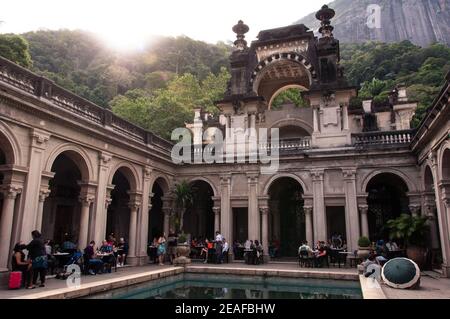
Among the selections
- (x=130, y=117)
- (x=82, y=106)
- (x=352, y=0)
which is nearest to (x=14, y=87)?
(x=82, y=106)

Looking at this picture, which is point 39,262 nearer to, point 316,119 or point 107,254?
point 107,254

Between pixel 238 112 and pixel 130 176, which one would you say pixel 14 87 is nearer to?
pixel 130 176

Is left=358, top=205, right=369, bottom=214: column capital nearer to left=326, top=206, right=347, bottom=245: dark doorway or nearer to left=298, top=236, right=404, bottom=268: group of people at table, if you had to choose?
left=298, top=236, right=404, bottom=268: group of people at table

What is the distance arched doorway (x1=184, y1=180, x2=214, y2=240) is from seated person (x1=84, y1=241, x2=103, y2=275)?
31.5 ft

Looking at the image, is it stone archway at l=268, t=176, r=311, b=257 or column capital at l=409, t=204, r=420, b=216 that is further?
stone archway at l=268, t=176, r=311, b=257

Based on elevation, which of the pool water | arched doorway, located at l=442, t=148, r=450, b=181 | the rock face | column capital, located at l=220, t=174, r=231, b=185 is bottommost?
the pool water

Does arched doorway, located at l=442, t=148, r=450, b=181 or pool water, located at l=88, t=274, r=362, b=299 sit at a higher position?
arched doorway, located at l=442, t=148, r=450, b=181

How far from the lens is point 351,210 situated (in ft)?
56.3

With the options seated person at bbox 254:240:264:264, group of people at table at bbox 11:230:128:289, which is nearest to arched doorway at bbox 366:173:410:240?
seated person at bbox 254:240:264:264

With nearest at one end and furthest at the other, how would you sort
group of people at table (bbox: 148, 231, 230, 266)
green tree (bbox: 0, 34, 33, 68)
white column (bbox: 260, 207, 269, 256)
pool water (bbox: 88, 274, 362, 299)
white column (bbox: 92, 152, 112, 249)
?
pool water (bbox: 88, 274, 362, 299), white column (bbox: 92, 152, 112, 249), group of people at table (bbox: 148, 231, 230, 266), white column (bbox: 260, 207, 269, 256), green tree (bbox: 0, 34, 33, 68)

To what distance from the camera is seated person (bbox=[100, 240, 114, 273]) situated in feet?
43.0

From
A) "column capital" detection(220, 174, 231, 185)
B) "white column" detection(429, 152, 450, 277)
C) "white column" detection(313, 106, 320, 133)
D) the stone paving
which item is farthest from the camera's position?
"column capital" detection(220, 174, 231, 185)

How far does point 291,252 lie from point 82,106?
581 inches

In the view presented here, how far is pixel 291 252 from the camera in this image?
70.1ft
